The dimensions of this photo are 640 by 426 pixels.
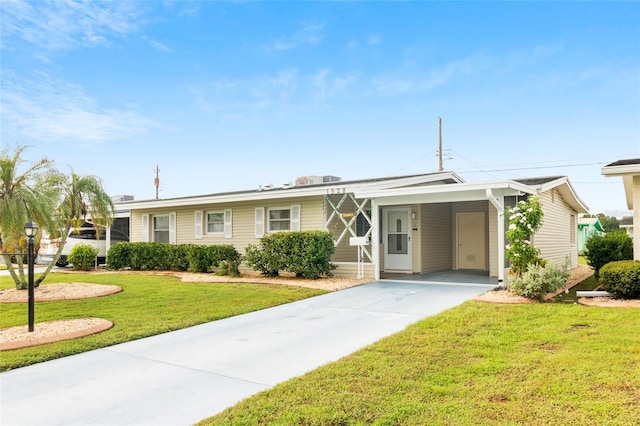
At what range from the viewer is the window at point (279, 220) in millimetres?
14680

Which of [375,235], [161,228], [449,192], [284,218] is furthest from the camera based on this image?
[161,228]

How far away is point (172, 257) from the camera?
1598 centimetres

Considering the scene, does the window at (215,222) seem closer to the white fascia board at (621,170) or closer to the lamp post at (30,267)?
the lamp post at (30,267)

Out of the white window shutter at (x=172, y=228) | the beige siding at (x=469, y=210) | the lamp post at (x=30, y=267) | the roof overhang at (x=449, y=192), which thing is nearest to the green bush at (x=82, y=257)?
the white window shutter at (x=172, y=228)

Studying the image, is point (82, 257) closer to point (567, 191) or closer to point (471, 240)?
point (471, 240)

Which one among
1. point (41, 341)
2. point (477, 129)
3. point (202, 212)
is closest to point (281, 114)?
point (202, 212)

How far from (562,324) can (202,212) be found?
43.1 feet

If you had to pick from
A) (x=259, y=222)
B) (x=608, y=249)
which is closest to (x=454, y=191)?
(x=608, y=249)

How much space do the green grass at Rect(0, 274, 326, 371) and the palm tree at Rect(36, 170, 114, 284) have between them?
194cm

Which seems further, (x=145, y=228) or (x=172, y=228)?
(x=145, y=228)

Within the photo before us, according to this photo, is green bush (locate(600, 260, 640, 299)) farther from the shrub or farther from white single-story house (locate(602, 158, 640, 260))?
the shrub

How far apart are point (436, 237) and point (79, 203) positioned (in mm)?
10750

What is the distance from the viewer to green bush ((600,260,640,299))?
8.48m

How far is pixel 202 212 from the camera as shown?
1691 centimetres
